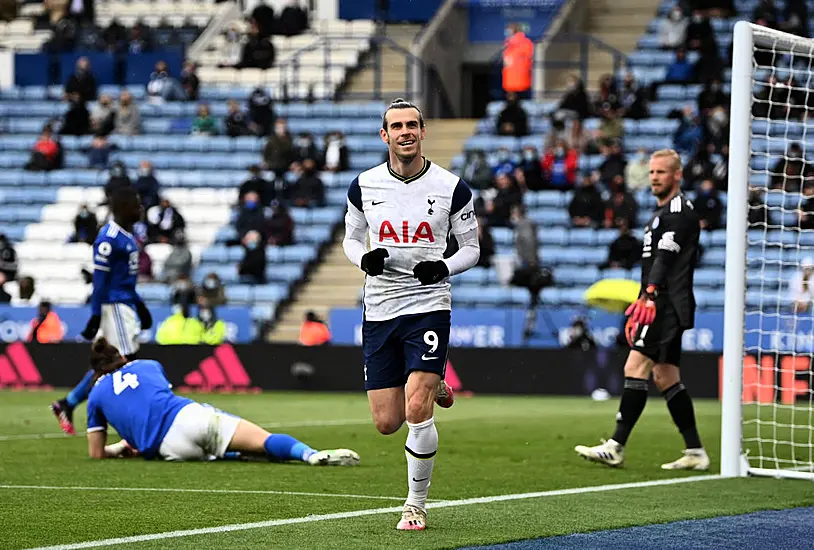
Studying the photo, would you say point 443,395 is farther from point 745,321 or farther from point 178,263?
point 178,263

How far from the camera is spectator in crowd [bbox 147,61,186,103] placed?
3103cm

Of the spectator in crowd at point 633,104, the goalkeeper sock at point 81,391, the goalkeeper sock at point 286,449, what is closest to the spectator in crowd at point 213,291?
the spectator in crowd at point 633,104

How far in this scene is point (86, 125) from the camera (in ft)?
101

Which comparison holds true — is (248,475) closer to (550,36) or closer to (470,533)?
(470,533)

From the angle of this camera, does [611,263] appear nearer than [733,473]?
No

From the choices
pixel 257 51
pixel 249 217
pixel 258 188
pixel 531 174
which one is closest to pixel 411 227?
pixel 531 174

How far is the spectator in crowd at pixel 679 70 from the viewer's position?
2783 centimetres

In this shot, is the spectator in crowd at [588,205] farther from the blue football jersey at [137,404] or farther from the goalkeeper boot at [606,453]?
the blue football jersey at [137,404]

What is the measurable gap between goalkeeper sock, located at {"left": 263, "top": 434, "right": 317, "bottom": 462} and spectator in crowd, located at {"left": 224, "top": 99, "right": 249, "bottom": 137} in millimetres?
19424

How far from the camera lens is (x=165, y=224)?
2661 cm

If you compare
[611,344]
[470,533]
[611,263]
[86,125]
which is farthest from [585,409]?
[86,125]

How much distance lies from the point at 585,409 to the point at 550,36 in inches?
550

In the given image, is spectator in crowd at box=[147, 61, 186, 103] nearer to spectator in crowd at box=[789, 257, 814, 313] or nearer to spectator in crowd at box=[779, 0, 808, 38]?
spectator in crowd at box=[779, 0, 808, 38]

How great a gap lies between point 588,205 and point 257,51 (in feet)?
31.5
